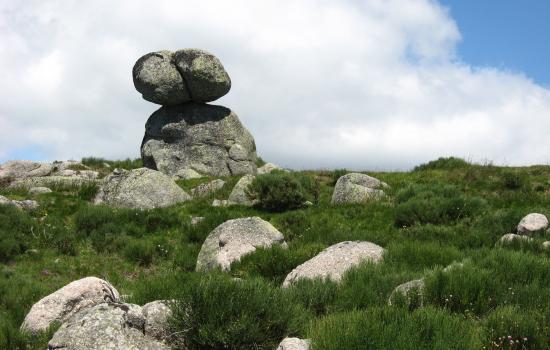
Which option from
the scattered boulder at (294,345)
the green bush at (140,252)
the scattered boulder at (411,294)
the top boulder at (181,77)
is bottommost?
the green bush at (140,252)

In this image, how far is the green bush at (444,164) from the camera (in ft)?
80.1

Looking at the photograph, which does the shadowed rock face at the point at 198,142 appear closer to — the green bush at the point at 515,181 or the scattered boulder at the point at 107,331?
the green bush at the point at 515,181

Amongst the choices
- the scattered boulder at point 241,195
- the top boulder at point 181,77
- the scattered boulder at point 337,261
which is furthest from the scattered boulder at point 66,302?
the top boulder at point 181,77

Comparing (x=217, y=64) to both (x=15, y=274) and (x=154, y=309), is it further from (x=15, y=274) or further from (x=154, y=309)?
(x=154, y=309)

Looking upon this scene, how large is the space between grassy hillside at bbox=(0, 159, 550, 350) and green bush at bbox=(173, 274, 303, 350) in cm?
2

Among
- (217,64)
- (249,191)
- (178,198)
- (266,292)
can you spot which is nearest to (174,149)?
(217,64)

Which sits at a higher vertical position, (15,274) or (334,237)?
(334,237)

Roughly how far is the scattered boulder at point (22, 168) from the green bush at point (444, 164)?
2007 cm

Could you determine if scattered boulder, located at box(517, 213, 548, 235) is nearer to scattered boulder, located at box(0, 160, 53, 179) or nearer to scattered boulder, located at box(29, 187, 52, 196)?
scattered boulder, located at box(29, 187, 52, 196)

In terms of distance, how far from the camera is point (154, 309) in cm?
660

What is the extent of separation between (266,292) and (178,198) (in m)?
13.8

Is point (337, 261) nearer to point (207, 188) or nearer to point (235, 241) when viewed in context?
point (235, 241)

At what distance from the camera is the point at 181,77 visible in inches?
1201

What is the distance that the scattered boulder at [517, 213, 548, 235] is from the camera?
12797 mm
